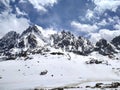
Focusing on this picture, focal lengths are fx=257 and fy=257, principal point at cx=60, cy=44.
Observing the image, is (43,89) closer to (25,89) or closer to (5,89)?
(25,89)

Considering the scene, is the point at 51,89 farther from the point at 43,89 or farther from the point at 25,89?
the point at 25,89

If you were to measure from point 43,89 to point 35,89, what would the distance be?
463cm

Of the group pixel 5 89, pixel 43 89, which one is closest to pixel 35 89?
pixel 43 89

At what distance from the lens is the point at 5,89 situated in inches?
5566

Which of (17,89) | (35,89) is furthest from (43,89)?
(17,89)

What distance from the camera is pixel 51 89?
140 m

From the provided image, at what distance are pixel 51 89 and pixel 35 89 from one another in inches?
365

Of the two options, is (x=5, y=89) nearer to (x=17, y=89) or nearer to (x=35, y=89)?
(x=17, y=89)

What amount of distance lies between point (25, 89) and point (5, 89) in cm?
1115

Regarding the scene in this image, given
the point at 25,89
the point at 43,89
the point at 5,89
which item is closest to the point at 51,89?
the point at 43,89

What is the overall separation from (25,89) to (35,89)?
5701 mm

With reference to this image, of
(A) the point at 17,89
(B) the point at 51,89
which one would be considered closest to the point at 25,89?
(A) the point at 17,89

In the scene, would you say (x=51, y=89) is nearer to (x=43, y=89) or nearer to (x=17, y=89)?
(x=43, y=89)

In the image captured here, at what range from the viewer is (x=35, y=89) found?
143m
